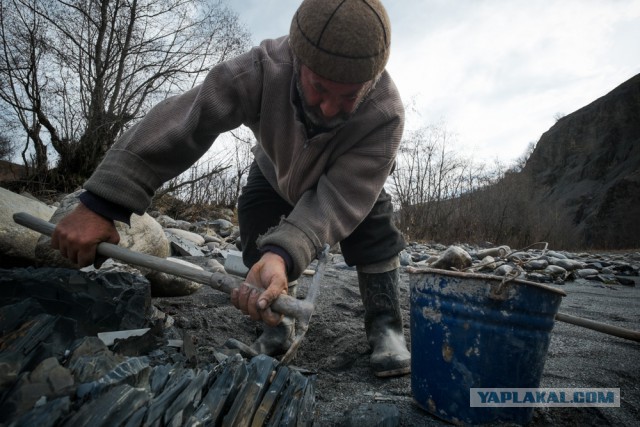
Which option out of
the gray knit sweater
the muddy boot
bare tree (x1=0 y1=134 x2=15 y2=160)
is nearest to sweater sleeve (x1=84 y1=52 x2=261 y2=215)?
the gray knit sweater

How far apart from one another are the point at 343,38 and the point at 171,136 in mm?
741

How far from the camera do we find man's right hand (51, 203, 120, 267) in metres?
1.44

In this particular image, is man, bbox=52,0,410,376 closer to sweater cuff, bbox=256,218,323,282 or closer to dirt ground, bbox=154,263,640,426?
sweater cuff, bbox=256,218,323,282

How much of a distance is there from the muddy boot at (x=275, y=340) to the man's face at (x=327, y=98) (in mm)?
1013

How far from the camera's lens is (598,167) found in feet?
74.8

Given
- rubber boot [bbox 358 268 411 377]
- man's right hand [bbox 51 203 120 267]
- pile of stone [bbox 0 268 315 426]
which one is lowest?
pile of stone [bbox 0 268 315 426]

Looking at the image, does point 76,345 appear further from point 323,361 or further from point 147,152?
point 323,361

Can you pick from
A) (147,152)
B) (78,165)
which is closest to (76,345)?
(147,152)

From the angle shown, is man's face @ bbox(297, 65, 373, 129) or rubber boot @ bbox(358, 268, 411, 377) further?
rubber boot @ bbox(358, 268, 411, 377)

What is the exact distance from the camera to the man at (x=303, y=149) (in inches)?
51.6

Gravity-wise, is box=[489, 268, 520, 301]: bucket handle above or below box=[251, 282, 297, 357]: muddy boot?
above

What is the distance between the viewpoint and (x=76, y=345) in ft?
4.13

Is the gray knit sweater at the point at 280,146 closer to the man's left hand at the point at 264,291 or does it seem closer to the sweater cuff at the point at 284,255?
the sweater cuff at the point at 284,255

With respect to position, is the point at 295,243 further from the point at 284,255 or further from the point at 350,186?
the point at 350,186
